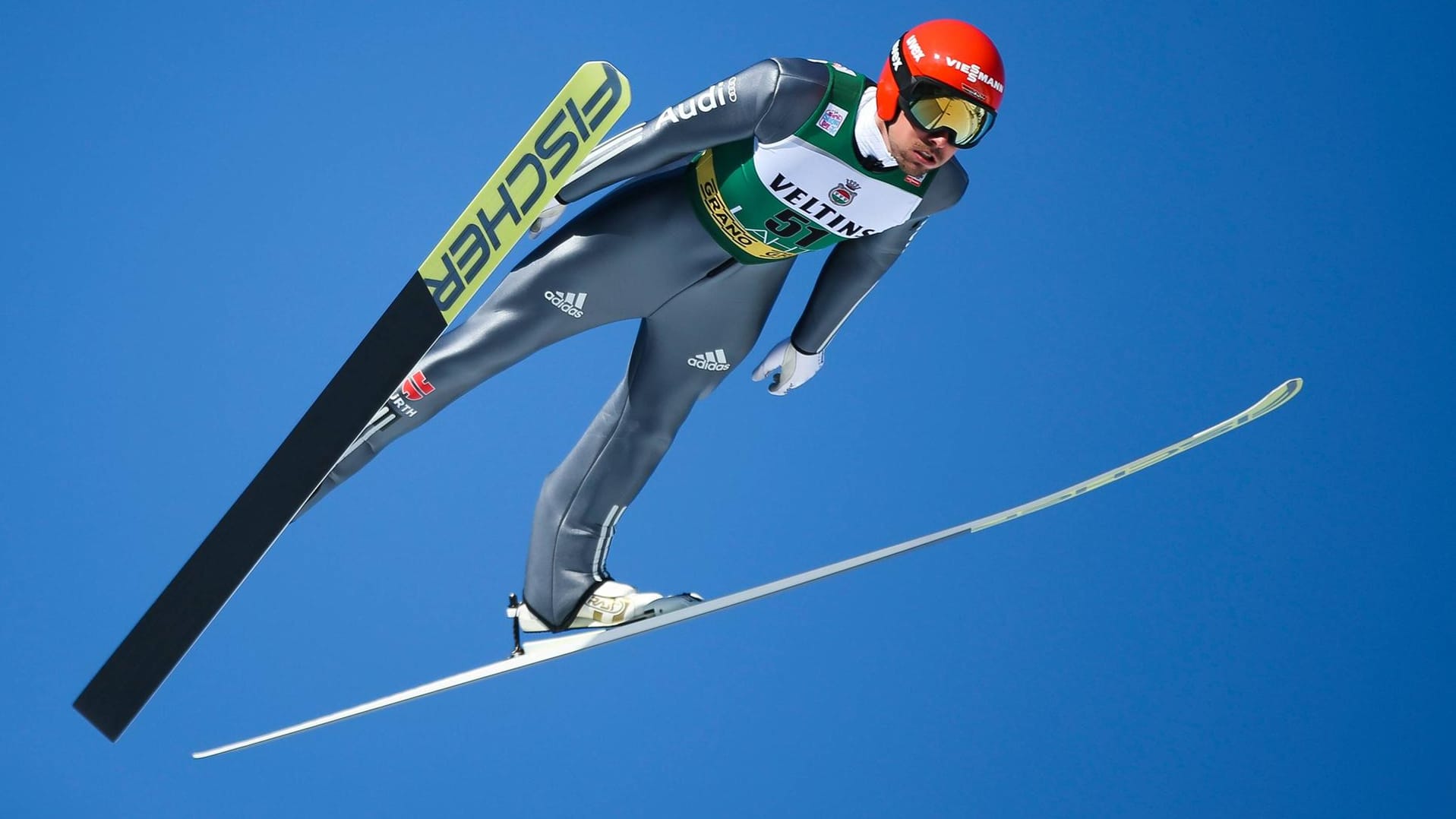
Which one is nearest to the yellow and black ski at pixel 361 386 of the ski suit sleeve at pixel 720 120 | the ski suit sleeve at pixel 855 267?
the ski suit sleeve at pixel 720 120

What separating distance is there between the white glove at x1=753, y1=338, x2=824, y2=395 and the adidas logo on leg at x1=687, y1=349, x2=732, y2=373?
→ 0.11 m

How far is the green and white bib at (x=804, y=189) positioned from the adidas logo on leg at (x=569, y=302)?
191mm

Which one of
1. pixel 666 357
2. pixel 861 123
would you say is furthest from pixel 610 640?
pixel 861 123

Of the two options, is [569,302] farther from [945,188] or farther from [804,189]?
[945,188]

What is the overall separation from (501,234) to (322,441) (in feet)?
1.10

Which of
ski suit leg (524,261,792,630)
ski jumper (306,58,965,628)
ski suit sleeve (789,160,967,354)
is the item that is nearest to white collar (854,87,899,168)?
ski jumper (306,58,965,628)

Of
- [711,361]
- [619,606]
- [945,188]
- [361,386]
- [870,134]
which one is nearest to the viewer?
[361,386]

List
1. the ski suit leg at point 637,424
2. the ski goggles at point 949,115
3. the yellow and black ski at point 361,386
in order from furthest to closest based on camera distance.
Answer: the ski suit leg at point 637,424 → the ski goggles at point 949,115 → the yellow and black ski at point 361,386

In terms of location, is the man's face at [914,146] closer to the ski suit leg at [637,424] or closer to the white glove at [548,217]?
the ski suit leg at [637,424]

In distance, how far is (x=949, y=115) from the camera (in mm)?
2037

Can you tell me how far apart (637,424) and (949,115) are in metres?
0.64

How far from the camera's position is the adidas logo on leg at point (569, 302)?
2.23 m

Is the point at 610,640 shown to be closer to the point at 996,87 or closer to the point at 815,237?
the point at 815,237

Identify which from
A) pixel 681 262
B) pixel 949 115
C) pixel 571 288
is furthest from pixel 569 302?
pixel 949 115
